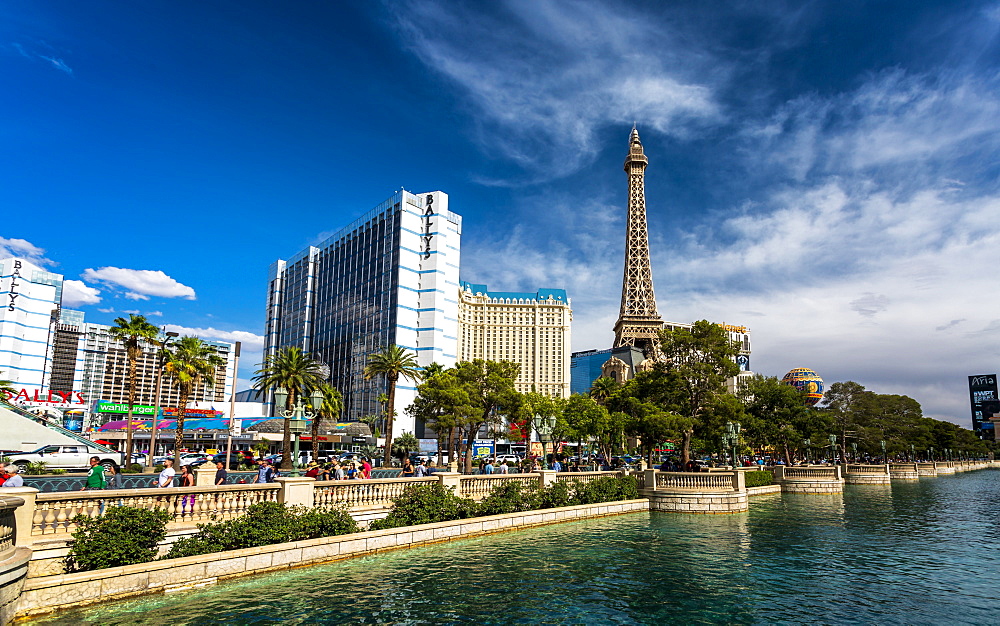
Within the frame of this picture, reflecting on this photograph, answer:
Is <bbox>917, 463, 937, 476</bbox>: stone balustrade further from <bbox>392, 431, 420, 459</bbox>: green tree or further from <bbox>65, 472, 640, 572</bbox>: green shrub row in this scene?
<bbox>65, 472, 640, 572</bbox>: green shrub row

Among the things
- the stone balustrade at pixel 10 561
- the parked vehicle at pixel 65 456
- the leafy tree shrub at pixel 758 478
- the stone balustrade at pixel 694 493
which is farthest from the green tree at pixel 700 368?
the stone balustrade at pixel 10 561

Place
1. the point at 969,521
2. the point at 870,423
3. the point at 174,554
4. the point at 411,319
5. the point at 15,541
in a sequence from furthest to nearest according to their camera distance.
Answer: the point at 411,319
the point at 870,423
the point at 969,521
the point at 174,554
the point at 15,541

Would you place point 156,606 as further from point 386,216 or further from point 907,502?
point 386,216

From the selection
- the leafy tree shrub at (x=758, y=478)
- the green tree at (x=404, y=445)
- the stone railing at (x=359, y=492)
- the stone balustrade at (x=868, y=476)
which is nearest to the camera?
the stone railing at (x=359, y=492)

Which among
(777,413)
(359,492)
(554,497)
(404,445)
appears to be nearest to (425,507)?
(359,492)

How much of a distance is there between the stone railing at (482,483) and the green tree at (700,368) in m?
21.1

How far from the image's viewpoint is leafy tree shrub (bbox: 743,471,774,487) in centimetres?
4386

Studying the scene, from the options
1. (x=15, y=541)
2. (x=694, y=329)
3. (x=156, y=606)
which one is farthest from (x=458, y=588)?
(x=694, y=329)

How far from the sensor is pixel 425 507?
857 inches

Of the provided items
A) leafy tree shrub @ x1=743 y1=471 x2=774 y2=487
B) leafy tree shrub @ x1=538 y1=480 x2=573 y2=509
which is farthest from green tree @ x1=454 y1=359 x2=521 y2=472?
leafy tree shrub @ x1=538 y1=480 x2=573 y2=509

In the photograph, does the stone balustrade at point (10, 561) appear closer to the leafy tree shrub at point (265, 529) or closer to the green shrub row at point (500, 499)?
the leafy tree shrub at point (265, 529)

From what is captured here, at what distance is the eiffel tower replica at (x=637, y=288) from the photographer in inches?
5817

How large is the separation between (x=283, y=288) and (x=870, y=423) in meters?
124

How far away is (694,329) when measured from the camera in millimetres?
46469
